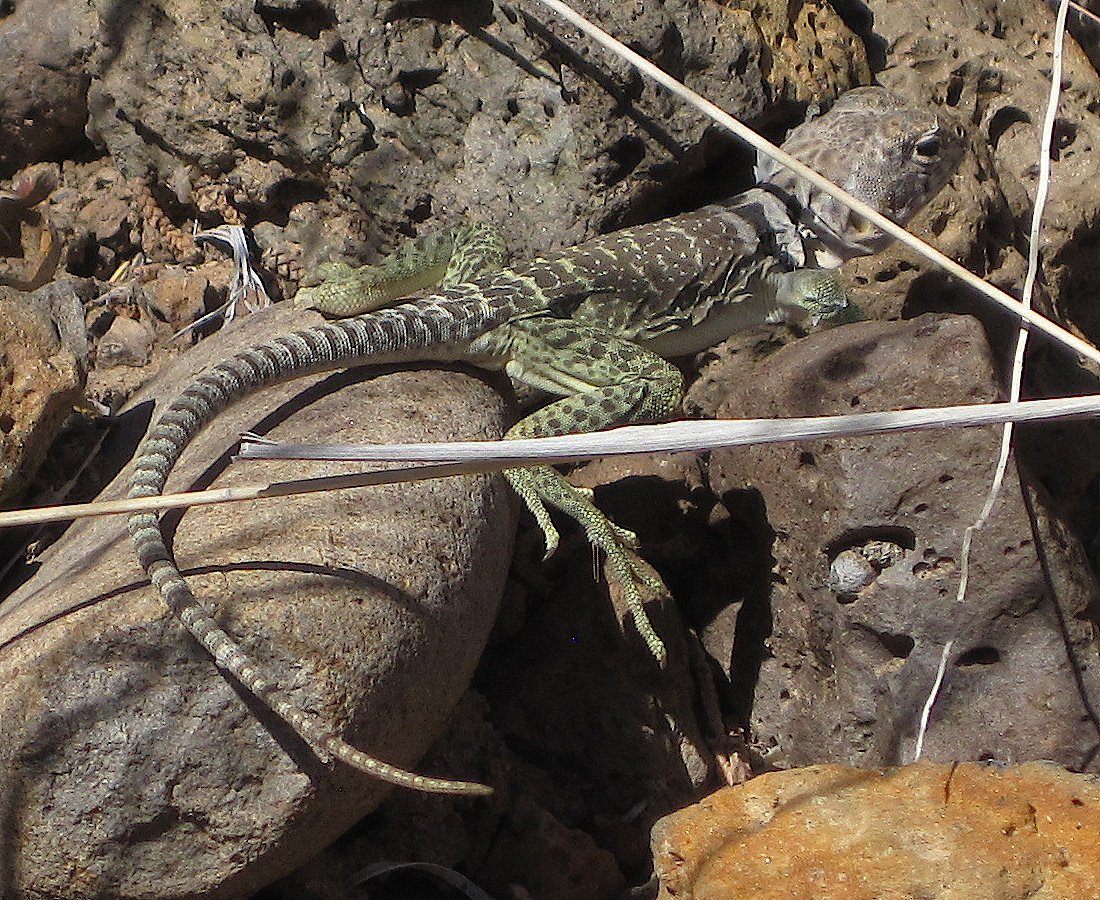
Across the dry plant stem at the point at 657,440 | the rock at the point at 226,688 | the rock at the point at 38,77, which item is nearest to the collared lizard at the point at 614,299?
the rock at the point at 226,688

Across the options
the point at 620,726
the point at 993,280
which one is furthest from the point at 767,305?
the point at 620,726

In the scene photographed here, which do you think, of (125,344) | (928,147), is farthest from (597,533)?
(125,344)

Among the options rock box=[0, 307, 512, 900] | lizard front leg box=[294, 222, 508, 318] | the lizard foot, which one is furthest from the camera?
lizard front leg box=[294, 222, 508, 318]

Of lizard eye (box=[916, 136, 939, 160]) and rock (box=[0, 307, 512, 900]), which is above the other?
lizard eye (box=[916, 136, 939, 160])

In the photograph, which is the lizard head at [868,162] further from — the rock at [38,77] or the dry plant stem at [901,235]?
the rock at [38,77]

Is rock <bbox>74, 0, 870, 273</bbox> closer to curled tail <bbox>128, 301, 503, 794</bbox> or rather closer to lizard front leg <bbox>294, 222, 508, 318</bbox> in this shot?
lizard front leg <bbox>294, 222, 508, 318</bbox>

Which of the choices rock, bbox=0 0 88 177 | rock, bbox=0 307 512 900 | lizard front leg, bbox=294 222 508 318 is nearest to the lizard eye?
lizard front leg, bbox=294 222 508 318
